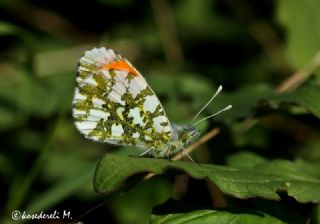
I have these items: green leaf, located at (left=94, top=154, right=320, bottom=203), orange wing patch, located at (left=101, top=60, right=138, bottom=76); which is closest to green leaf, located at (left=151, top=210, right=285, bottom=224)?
green leaf, located at (left=94, top=154, right=320, bottom=203)

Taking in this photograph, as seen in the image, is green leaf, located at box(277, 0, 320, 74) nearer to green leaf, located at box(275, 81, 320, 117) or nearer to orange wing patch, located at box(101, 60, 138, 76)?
green leaf, located at box(275, 81, 320, 117)

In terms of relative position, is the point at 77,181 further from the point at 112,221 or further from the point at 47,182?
the point at 47,182

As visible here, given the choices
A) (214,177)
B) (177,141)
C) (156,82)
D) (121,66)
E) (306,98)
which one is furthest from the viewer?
(156,82)

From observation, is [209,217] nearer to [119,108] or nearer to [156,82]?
[119,108]

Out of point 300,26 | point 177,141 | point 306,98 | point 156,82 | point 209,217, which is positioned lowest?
point 209,217

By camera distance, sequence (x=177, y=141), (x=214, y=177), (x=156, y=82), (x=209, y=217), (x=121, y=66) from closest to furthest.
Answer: (x=214, y=177)
(x=209, y=217)
(x=177, y=141)
(x=121, y=66)
(x=156, y=82)

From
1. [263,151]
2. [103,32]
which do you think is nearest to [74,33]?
[103,32]

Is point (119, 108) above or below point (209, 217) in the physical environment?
above

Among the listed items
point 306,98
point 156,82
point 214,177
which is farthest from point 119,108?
point 156,82
